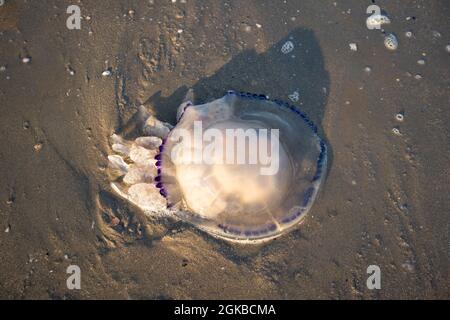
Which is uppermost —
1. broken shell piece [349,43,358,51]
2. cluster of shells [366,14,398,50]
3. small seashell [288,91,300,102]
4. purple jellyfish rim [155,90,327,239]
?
cluster of shells [366,14,398,50]

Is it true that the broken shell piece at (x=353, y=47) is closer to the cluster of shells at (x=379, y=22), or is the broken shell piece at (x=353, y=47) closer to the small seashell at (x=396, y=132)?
the cluster of shells at (x=379, y=22)

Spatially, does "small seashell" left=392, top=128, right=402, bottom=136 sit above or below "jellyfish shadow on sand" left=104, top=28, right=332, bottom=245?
below

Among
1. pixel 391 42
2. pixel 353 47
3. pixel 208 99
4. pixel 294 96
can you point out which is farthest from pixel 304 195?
pixel 391 42

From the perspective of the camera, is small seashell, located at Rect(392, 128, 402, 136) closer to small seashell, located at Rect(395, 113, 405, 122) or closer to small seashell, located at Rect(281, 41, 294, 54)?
small seashell, located at Rect(395, 113, 405, 122)

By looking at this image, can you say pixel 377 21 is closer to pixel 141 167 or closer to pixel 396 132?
pixel 396 132

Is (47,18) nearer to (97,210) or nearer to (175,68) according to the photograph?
(175,68)

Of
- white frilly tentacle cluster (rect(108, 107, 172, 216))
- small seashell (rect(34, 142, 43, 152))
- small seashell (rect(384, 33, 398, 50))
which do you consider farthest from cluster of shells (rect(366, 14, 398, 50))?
small seashell (rect(34, 142, 43, 152))

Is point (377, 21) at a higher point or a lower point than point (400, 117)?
higher

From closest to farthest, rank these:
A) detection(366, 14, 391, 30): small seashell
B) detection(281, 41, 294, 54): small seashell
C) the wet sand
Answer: the wet sand < detection(281, 41, 294, 54): small seashell < detection(366, 14, 391, 30): small seashell
